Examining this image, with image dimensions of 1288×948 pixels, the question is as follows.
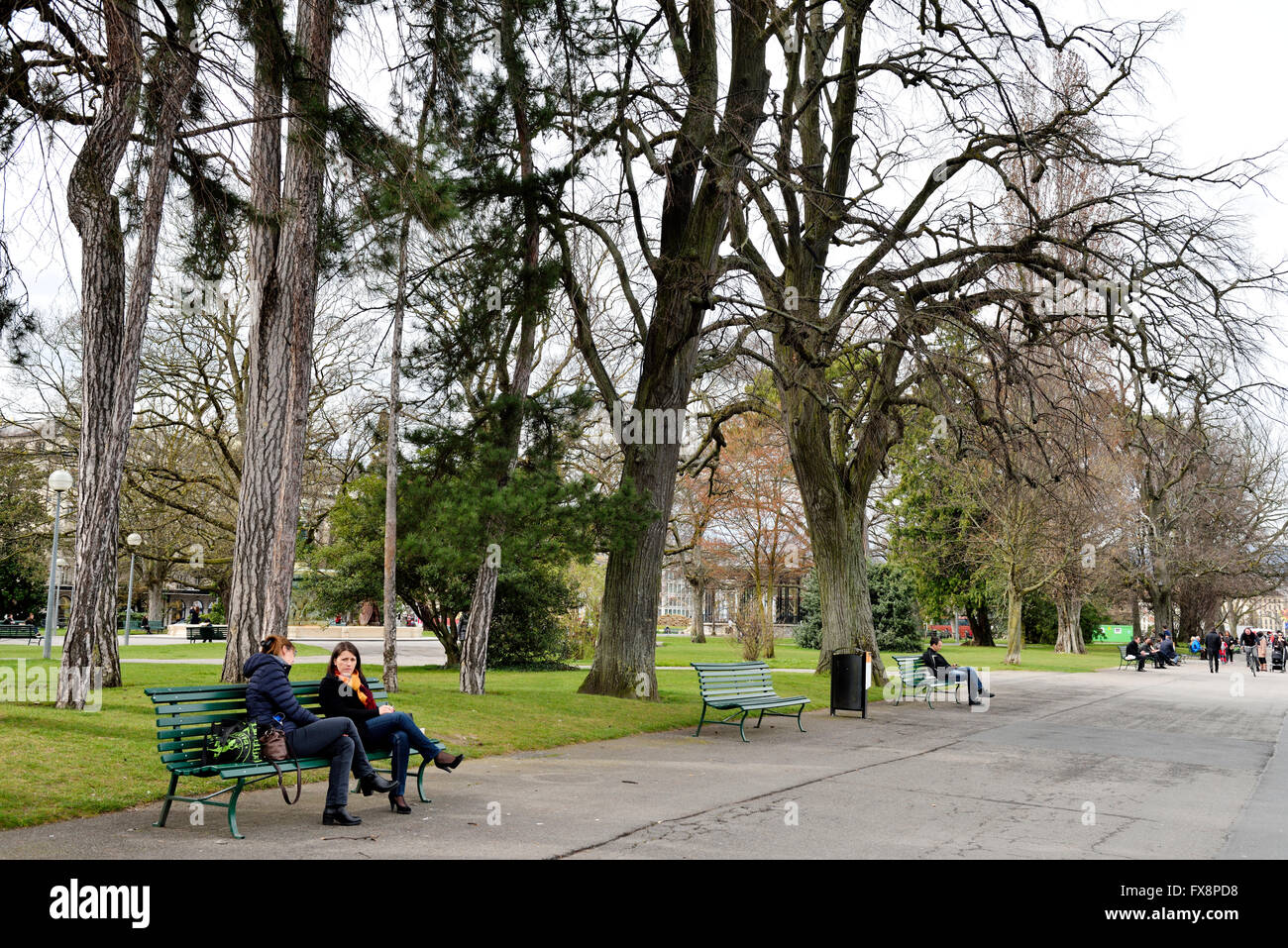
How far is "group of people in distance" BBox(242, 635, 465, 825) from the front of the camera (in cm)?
763

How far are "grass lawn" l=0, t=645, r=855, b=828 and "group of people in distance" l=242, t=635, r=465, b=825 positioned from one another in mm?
A: 1180

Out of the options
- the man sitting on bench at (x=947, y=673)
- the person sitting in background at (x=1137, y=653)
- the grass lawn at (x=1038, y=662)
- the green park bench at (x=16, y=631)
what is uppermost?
the man sitting on bench at (x=947, y=673)

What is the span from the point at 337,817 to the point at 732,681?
7.92 meters

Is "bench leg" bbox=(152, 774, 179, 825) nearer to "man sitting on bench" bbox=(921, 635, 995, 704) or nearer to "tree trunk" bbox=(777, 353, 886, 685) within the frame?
"man sitting on bench" bbox=(921, 635, 995, 704)

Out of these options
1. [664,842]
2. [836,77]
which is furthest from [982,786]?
[836,77]

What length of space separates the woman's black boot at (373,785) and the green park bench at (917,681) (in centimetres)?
1302

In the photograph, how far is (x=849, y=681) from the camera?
1708cm

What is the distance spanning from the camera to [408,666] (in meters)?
27.6

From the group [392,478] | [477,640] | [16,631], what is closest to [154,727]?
[392,478]

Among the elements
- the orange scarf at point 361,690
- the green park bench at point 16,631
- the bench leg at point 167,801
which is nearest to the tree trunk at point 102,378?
the orange scarf at point 361,690

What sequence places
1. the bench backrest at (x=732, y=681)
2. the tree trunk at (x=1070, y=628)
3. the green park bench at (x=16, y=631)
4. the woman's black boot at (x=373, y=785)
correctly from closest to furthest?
the woman's black boot at (x=373, y=785) → the bench backrest at (x=732, y=681) → the green park bench at (x=16, y=631) → the tree trunk at (x=1070, y=628)

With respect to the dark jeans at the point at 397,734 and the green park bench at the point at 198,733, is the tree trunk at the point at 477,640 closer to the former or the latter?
the dark jeans at the point at 397,734

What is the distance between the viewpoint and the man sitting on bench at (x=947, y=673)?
2002 centimetres
